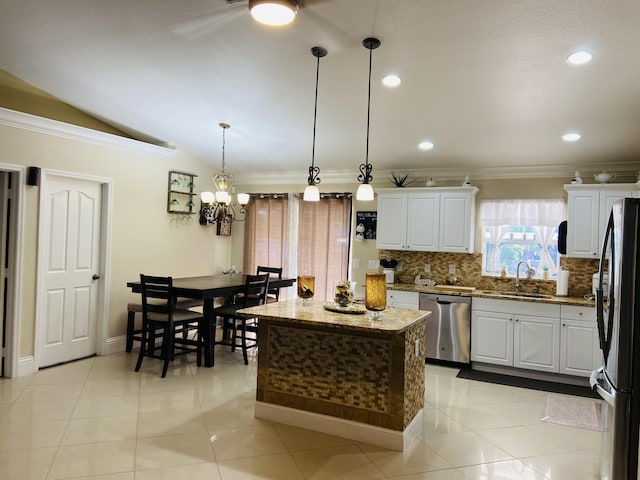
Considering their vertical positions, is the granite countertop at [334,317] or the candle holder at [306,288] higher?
the candle holder at [306,288]

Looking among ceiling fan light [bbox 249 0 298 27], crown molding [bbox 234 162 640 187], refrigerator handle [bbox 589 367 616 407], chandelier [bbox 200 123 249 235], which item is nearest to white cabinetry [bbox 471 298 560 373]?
crown molding [bbox 234 162 640 187]

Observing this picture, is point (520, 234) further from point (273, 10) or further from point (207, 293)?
point (273, 10)

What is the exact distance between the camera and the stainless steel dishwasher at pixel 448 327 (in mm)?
5119

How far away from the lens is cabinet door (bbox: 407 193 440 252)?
18.2ft

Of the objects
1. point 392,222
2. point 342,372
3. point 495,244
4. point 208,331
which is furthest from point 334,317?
point 495,244

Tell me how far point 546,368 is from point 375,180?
3001mm

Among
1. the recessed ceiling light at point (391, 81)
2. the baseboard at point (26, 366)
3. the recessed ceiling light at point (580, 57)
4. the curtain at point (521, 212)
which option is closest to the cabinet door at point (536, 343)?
the curtain at point (521, 212)

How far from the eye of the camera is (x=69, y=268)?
496 cm

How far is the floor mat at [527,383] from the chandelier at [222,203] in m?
3.18

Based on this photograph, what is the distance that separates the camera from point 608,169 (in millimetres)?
4992

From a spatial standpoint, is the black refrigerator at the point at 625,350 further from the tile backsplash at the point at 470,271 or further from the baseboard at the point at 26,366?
the baseboard at the point at 26,366

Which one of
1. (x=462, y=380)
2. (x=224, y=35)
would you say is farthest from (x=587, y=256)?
(x=224, y=35)

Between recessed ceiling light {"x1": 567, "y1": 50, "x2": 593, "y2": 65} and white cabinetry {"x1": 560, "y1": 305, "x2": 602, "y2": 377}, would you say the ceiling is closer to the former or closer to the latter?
recessed ceiling light {"x1": 567, "y1": 50, "x2": 593, "y2": 65}

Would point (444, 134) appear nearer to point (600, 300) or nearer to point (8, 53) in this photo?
point (600, 300)
